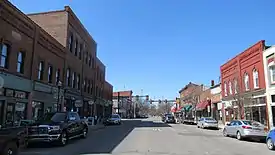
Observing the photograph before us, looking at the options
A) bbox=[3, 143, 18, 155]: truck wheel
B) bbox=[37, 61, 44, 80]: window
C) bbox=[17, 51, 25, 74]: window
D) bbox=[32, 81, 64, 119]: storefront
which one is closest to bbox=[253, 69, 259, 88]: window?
bbox=[32, 81, 64, 119]: storefront

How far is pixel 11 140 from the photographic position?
33.8ft

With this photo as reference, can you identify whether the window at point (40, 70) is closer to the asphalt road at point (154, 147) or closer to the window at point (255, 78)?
the asphalt road at point (154, 147)

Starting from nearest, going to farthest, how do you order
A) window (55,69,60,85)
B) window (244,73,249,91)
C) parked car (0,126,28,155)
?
parked car (0,126,28,155) → window (55,69,60,85) → window (244,73,249,91)

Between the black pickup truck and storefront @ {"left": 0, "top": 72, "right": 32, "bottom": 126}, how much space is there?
15.2ft

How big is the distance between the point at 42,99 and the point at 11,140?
16.2m

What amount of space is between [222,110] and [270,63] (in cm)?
1616

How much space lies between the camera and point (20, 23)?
72.5ft

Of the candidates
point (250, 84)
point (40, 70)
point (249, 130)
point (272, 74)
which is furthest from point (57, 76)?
point (272, 74)

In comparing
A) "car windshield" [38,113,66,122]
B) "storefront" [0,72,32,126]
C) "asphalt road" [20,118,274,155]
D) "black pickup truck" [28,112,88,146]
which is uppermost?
"storefront" [0,72,32,126]

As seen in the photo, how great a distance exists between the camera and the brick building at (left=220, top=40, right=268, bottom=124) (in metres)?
29.0

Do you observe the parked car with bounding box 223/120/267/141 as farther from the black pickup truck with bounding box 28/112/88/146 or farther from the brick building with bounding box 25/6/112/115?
the brick building with bounding box 25/6/112/115

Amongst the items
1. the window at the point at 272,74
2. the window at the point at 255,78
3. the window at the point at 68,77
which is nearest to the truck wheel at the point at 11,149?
the window at the point at 68,77

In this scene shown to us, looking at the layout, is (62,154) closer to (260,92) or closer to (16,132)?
(16,132)

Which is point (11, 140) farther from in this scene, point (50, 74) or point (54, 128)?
point (50, 74)
